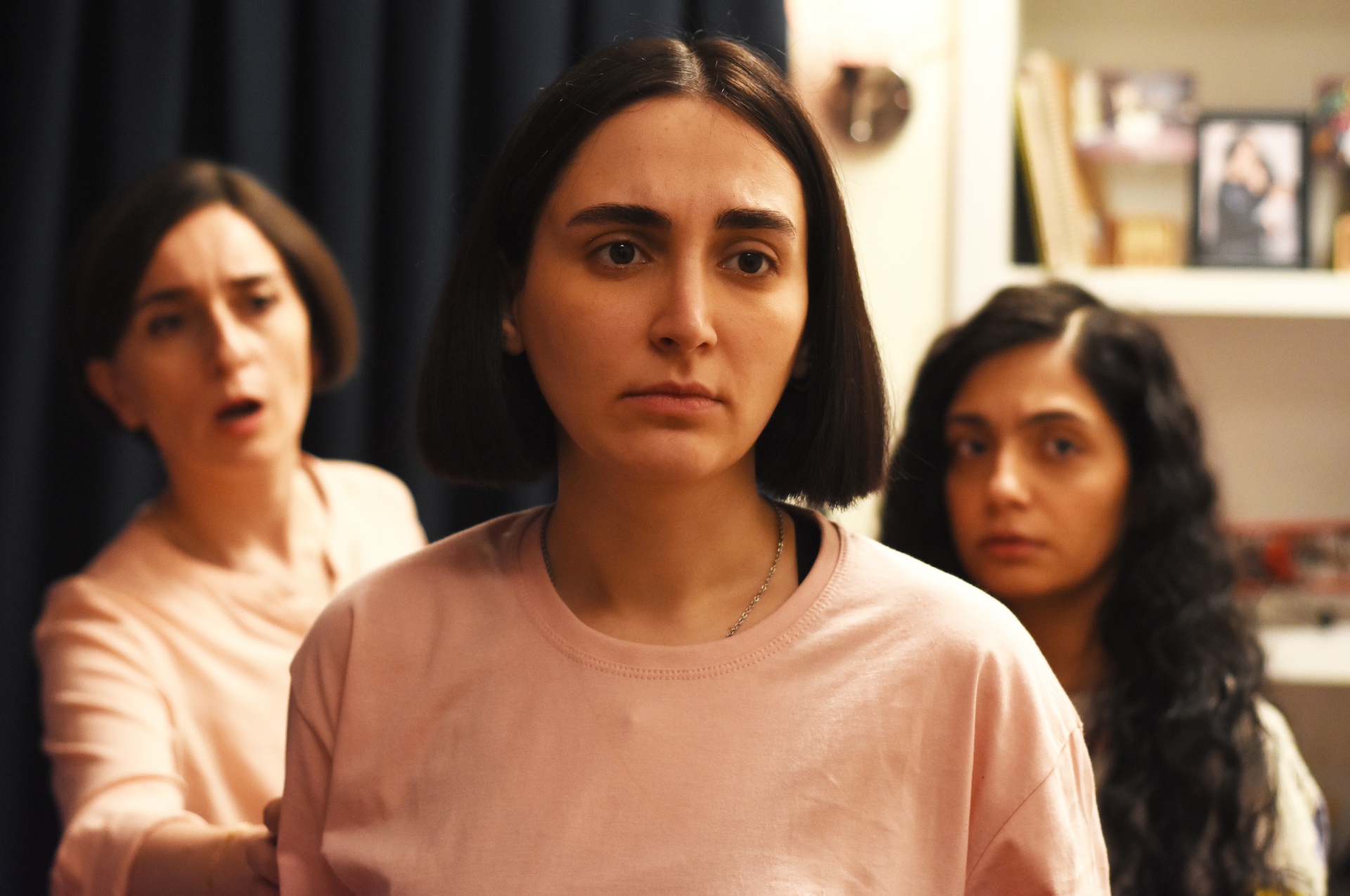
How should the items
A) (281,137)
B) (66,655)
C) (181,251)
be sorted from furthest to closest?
(281,137), (181,251), (66,655)

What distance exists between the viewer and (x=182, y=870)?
115 centimetres

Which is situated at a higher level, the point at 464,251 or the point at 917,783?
the point at 464,251

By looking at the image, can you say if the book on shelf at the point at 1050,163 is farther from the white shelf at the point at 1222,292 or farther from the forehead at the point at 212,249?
the forehead at the point at 212,249

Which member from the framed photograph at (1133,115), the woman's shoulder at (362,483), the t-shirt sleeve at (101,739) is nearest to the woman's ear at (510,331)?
the t-shirt sleeve at (101,739)

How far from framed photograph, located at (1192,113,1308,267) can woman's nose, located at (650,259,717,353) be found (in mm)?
1464

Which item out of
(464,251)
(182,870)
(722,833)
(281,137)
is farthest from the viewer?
(281,137)

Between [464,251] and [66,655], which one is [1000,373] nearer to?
[464,251]

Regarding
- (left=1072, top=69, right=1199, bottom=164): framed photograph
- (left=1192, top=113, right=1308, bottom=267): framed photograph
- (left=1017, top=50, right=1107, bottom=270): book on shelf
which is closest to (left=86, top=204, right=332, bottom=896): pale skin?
(left=1017, top=50, right=1107, bottom=270): book on shelf

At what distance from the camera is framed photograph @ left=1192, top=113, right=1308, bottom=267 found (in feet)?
6.64

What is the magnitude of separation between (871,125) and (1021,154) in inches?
10.1

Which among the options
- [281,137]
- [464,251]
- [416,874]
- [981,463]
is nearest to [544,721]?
[416,874]

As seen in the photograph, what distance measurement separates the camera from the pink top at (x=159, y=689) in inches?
52.8

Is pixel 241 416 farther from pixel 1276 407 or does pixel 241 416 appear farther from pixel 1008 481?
pixel 1276 407

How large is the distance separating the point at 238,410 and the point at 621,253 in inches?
36.1
